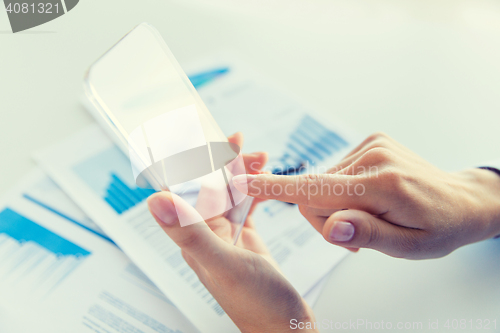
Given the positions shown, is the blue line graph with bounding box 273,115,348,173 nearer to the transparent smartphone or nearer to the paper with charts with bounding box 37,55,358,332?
the paper with charts with bounding box 37,55,358,332

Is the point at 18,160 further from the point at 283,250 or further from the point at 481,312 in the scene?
the point at 481,312

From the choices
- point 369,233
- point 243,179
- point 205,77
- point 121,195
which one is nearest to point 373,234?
point 369,233

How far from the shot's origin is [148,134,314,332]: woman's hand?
333mm

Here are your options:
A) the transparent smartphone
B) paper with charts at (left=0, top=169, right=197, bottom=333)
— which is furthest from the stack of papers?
the transparent smartphone

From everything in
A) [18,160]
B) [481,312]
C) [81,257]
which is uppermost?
[18,160]

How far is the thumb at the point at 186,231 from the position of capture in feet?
1.08

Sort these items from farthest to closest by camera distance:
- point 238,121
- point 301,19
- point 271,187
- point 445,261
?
point 301,19 < point 238,121 < point 445,261 < point 271,187

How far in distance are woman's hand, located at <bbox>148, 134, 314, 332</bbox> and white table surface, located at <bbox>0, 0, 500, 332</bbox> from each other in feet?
0.25

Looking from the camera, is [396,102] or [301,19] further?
[301,19]

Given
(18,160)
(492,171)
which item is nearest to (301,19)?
(492,171)

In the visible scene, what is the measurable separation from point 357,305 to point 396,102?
0.46 metres

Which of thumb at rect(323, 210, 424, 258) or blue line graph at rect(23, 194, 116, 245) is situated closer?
thumb at rect(323, 210, 424, 258)

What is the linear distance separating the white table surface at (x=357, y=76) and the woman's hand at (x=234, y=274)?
77 mm

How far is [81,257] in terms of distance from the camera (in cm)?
48
